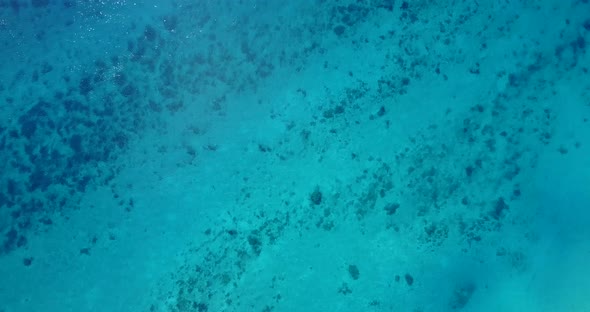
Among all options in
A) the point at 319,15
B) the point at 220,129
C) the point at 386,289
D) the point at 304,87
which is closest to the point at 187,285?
the point at 220,129

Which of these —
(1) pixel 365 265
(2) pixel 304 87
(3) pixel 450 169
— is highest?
(2) pixel 304 87

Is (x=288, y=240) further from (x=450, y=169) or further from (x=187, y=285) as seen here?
(x=450, y=169)

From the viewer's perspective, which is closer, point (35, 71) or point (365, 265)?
point (365, 265)

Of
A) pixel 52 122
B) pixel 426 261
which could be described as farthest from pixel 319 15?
pixel 52 122

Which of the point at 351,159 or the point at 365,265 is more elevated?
the point at 351,159

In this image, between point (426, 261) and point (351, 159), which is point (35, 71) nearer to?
point (351, 159)

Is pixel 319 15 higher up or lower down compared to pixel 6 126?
higher up
